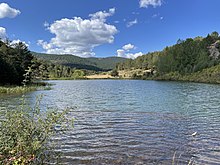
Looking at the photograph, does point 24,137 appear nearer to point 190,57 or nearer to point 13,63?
point 13,63

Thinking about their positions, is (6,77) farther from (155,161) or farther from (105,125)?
(155,161)

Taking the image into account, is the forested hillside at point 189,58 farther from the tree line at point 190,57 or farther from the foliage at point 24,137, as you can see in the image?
the foliage at point 24,137

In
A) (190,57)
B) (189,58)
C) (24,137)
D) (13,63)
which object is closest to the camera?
(24,137)

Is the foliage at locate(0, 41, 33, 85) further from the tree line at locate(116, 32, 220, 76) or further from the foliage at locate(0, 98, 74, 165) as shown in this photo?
the tree line at locate(116, 32, 220, 76)

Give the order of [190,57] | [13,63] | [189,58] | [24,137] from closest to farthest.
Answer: [24,137] < [13,63] < [190,57] < [189,58]

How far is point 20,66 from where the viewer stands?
7488 cm

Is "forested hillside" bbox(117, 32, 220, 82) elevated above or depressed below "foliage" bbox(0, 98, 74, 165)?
above

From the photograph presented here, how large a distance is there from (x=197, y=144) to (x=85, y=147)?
5.80m

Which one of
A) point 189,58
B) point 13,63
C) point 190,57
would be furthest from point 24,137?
point 189,58

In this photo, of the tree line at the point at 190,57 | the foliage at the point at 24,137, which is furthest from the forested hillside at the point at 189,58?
the foliage at the point at 24,137

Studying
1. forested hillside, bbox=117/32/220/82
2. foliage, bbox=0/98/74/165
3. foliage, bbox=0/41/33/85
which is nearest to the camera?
foliage, bbox=0/98/74/165

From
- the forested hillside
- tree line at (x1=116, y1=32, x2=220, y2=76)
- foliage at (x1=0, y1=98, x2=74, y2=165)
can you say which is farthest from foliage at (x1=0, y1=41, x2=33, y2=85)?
tree line at (x1=116, y1=32, x2=220, y2=76)

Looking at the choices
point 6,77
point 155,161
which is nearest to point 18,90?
point 6,77

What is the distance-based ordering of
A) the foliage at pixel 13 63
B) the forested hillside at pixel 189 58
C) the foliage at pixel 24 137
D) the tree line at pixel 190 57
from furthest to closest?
the tree line at pixel 190 57 → the forested hillside at pixel 189 58 → the foliage at pixel 13 63 → the foliage at pixel 24 137
